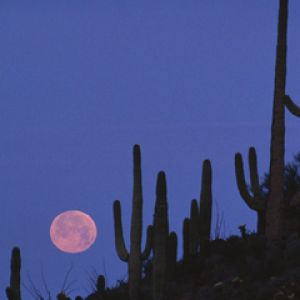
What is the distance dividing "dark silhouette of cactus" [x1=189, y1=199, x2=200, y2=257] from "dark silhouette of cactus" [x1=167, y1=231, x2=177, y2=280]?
22.6 inches

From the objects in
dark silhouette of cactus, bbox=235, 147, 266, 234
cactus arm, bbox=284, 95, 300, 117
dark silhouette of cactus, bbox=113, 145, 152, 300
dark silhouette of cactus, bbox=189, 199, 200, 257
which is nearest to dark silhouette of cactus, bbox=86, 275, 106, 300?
dark silhouette of cactus, bbox=113, 145, 152, 300

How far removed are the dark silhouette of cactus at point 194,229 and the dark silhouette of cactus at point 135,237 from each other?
141 centimetres

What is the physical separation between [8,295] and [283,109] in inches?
263

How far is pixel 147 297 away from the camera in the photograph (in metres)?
18.8

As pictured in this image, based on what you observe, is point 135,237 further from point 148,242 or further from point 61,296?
point 61,296

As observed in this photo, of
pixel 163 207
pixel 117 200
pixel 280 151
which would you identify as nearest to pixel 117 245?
pixel 117 200

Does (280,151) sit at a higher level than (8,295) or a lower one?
higher

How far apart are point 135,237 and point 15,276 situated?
2.40m

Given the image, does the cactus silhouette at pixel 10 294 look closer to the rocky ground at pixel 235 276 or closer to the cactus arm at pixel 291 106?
the rocky ground at pixel 235 276

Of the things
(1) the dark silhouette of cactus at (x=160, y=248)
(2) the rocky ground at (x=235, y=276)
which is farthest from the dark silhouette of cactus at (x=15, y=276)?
(2) the rocky ground at (x=235, y=276)

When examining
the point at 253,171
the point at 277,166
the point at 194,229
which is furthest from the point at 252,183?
the point at 194,229

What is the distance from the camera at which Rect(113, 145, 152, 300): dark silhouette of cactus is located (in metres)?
17.9

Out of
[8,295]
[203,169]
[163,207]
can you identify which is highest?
[203,169]

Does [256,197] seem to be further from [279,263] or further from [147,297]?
[147,297]
